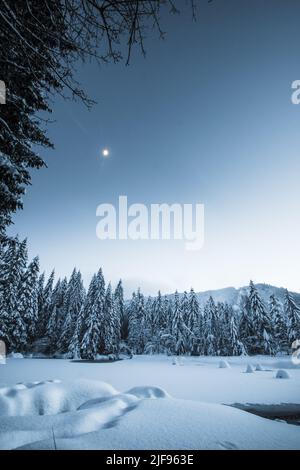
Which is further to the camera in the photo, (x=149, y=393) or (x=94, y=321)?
(x=94, y=321)

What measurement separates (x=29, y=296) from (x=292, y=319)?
42.4m

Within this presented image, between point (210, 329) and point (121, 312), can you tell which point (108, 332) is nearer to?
point (121, 312)

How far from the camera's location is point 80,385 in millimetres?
6184

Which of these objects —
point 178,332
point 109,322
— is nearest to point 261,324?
point 178,332

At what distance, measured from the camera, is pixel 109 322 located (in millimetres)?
37531

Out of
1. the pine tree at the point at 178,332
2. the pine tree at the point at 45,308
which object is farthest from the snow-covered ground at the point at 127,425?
the pine tree at the point at 45,308

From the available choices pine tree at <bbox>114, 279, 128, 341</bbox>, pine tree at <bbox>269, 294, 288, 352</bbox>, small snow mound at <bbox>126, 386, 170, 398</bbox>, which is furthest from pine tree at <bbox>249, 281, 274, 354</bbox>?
small snow mound at <bbox>126, 386, 170, 398</bbox>

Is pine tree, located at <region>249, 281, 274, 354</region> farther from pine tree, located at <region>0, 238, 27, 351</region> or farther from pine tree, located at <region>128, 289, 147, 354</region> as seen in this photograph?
pine tree, located at <region>0, 238, 27, 351</region>

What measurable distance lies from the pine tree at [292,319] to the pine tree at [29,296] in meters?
40.7

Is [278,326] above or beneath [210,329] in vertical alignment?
above
